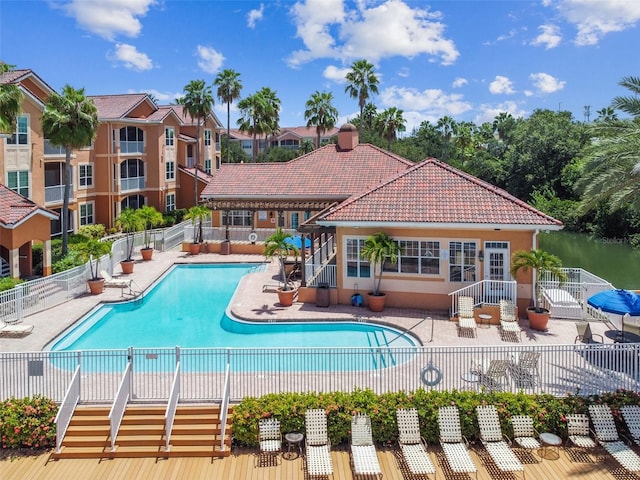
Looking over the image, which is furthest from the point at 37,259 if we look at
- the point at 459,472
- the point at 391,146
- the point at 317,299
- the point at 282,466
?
the point at 391,146

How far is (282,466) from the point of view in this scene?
1116cm

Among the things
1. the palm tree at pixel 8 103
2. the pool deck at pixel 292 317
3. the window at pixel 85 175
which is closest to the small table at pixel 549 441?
the pool deck at pixel 292 317

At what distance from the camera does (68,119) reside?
29.5 meters

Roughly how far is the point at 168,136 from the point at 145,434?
4043 cm

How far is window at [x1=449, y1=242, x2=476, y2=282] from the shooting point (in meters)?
21.4

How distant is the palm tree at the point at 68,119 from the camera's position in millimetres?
29250

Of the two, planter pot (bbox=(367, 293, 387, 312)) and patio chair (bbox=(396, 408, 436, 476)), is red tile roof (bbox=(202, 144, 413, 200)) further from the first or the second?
patio chair (bbox=(396, 408, 436, 476))

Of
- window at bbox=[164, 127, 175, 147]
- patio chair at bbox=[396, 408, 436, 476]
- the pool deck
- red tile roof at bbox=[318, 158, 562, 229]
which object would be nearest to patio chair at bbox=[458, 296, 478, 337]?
the pool deck

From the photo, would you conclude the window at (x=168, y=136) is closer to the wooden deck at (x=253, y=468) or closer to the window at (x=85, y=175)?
the window at (x=85, y=175)

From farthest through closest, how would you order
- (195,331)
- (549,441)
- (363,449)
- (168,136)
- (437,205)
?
(168,136), (437,205), (195,331), (549,441), (363,449)

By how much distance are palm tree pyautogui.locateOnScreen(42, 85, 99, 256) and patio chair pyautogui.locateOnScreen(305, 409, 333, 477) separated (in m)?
23.4

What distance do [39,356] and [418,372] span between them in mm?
9468

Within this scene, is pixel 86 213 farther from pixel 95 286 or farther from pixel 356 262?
pixel 356 262

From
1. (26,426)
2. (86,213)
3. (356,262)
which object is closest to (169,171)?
(86,213)
